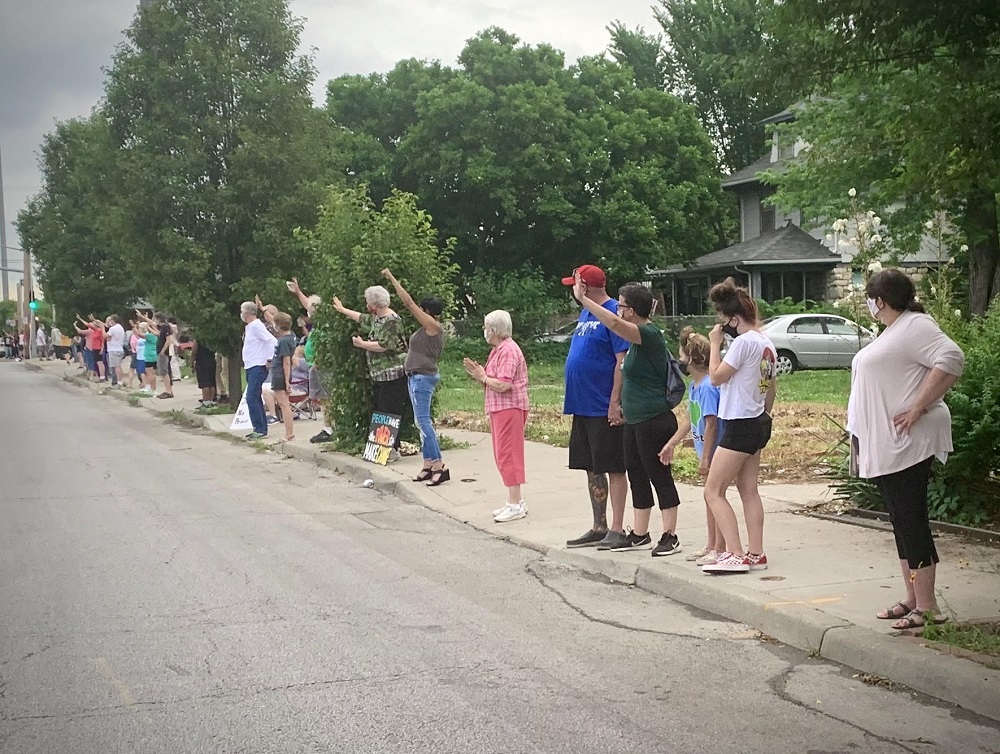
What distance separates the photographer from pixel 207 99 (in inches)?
836

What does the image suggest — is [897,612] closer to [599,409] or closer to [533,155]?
[599,409]

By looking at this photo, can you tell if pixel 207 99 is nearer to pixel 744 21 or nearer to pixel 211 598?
pixel 211 598

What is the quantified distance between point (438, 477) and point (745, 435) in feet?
17.0

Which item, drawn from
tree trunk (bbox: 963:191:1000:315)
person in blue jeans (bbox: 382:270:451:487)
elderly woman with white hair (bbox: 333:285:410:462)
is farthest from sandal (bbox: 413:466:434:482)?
tree trunk (bbox: 963:191:1000:315)

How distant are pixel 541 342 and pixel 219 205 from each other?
59.7 ft

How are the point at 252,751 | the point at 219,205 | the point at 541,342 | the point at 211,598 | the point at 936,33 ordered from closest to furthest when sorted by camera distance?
the point at 252,751 < the point at 936,33 < the point at 211,598 < the point at 219,205 < the point at 541,342

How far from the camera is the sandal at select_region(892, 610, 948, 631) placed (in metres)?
5.87

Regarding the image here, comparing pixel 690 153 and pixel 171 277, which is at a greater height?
pixel 690 153

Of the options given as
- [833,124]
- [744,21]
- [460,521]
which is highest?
[744,21]

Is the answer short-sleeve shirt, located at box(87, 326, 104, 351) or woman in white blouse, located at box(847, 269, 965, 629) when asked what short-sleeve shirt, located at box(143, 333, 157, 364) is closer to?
short-sleeve shirt, located at box(87, 326, 104, 351)


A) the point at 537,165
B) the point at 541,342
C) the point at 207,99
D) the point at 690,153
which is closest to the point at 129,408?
the point at 207,99

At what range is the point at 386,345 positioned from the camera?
1312cm

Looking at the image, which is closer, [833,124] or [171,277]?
[171,277]

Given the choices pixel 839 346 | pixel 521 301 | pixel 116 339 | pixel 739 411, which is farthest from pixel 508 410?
pixel 521 301
